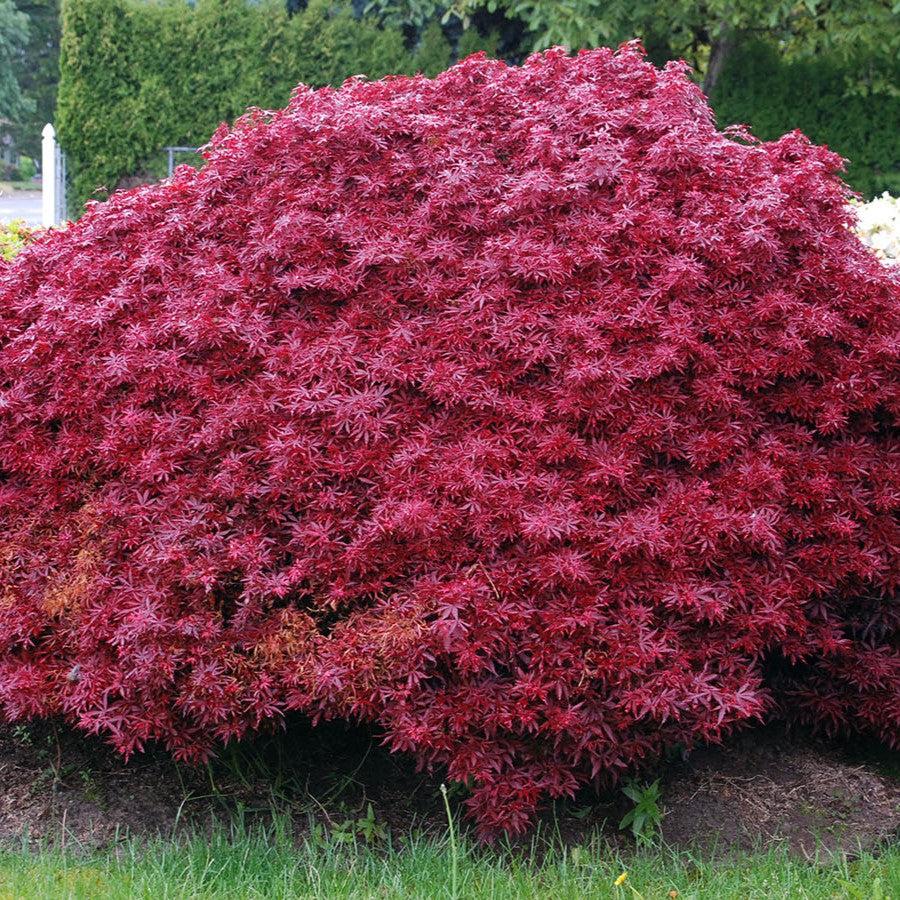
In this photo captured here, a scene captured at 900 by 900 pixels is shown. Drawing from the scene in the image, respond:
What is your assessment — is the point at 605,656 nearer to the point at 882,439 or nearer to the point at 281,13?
the point at 882,439

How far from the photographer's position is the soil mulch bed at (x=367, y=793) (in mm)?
3234

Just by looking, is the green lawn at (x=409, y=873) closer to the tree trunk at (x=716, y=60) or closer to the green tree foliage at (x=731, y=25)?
the green tree foliage at (x=731, y=25)

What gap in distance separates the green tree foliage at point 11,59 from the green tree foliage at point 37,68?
430mm

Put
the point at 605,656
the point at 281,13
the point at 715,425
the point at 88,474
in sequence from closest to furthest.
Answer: the point at 605,656 → the point at 715,425 → the point at 88,474 → the point at 281,13

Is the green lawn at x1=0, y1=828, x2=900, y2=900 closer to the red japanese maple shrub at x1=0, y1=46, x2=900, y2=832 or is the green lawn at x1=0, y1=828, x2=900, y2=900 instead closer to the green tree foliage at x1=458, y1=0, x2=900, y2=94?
the red japanese maple shrub at x1=0, y1=46, x2=900, y2=832

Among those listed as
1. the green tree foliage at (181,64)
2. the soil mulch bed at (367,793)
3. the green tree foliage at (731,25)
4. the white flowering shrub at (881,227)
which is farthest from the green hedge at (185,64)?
the soil mulch bed at (367,793)

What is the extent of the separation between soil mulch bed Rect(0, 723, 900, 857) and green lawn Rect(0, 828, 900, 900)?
0.39 feet

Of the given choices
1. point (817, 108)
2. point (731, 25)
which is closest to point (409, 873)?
point (731, 25)

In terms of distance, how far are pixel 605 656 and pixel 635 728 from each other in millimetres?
299

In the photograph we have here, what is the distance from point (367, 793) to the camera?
3.46 meters

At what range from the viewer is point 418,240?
336 centimetres

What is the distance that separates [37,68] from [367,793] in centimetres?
5042

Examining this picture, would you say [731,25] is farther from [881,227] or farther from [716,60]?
[881,227]

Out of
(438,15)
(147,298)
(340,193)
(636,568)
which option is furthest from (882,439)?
(438,15)
